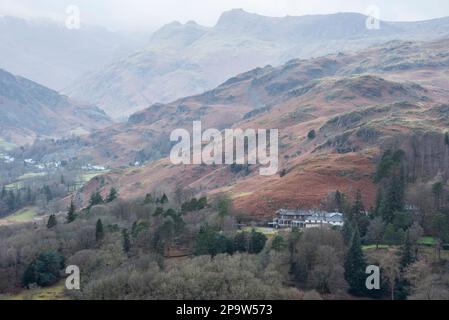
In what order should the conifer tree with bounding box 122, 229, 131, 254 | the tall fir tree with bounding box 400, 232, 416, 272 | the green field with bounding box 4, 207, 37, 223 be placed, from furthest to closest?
the green field with bounding box 4, 207, 37, 223 → the conifer tree with bounding box 122, 229, 131, 254 → the tall fir tree with bounding box 400, 232, 416, 272

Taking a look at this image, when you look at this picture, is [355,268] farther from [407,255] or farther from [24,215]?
[24,215]

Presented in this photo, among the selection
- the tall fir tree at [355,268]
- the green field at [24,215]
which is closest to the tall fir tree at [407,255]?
the tall fir tree at [355,268]

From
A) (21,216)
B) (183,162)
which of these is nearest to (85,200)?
(21,216)

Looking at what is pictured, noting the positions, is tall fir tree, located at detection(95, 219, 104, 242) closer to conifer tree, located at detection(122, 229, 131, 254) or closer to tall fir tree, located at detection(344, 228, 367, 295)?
conifer tree, located at detection(122, 229, 131, 254)

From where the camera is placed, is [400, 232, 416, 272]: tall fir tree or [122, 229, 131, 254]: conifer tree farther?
[122, 229, 131, 254]: conifer tree

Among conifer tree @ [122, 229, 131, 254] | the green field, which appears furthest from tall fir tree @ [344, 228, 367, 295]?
the green field

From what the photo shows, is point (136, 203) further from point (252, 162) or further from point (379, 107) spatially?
point (379, 107)

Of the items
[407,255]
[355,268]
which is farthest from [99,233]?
[407,255]
